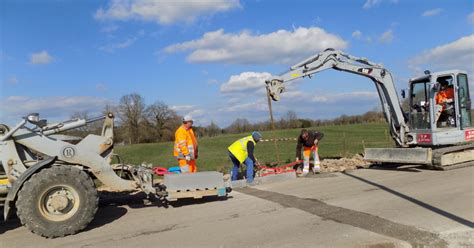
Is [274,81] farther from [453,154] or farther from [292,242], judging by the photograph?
[292,242]

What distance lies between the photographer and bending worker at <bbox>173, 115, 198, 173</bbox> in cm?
996

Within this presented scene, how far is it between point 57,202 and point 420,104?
11.4m

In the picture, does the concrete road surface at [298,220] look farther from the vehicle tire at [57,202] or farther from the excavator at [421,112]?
the excavator at [421,112]

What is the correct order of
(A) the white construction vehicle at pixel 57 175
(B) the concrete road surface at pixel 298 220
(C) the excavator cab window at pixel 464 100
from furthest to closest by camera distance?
(C) the excavator cab window at pixel 464 100 → (A) the white construction vehicle at pixel 57 175 → (B) the concrete road surface at pixel 298 220

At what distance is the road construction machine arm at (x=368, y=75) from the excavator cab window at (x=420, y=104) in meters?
0.39

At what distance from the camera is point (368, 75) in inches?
569

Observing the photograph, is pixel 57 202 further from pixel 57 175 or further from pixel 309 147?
pixel 309 147

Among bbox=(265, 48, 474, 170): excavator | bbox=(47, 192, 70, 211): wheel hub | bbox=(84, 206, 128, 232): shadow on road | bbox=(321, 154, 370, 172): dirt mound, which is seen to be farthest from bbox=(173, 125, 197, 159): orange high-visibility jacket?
bbox=(321, 154, 370, 172): dirt mound

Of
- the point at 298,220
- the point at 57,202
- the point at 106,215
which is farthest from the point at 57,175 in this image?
the point at 298,220

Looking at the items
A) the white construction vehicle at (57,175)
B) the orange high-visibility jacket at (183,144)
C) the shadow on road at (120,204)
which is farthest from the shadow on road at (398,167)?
the white construction vehicle at (57,175)

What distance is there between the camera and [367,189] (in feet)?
32.8

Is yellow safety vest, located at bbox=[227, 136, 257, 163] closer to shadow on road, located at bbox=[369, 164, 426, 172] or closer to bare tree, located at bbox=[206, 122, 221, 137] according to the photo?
shadow on road, located at bbox=[369, 164, 426, 172]

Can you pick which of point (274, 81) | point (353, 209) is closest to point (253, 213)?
point (353, 209)

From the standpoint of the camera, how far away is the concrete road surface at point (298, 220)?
632 cm
